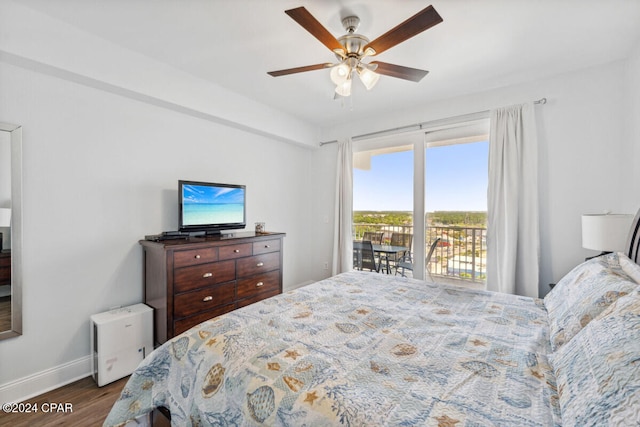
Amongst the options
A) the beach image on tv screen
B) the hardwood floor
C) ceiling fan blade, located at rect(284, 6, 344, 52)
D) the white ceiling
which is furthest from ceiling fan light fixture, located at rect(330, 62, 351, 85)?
the hardwood floor

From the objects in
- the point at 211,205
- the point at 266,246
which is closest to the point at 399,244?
the point at 266,246

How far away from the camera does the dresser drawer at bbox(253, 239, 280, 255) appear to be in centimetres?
315

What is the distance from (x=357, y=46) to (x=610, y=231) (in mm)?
2256

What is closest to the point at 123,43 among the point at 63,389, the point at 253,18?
the point at 253,18

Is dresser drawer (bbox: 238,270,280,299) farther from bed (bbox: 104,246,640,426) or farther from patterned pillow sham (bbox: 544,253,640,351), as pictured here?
patterned pillow sham (bbox: 544,253,640,351)

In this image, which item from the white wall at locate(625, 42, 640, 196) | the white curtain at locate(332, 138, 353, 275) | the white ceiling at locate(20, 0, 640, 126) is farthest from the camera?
the white curtain at locate(332, 138, 353, 275)

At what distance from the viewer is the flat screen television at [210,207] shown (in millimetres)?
2814

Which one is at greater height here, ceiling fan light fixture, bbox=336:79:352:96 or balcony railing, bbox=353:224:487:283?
ceiling fan light fixture, bbox=336:79:352:96

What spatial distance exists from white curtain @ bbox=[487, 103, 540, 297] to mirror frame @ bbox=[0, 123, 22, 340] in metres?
4.17

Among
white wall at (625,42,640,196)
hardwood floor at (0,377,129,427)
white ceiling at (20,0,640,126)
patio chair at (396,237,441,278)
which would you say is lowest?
hardwood floor at (0,377,129,427)

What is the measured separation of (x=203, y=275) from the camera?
8.63 feet

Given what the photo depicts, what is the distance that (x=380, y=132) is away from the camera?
13.1 ft

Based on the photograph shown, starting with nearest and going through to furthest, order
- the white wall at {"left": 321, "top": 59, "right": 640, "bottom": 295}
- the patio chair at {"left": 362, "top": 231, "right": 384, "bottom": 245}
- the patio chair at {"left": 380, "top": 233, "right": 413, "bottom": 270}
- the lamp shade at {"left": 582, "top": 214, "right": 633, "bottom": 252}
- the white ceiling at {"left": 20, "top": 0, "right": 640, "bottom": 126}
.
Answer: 1. the white ceiling at {"left": 20, "top": 0, "right": 640, "bottom": 126}
2. the lamp shade at {"left": 582, "top": 214, "right": 633, "bottom": 252}
3. the white wall at {"left": 321, "top": 59, "right": 640, "bottom": 295}
4. the patio chair at {"left": 380, "top": 233, "right": 413, "bottom": 270}
5. the patio chair at {"left": 362, "top": 231, "right": 384, "bottom": 245}

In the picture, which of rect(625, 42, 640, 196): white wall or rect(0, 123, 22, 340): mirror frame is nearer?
rect(0, 123, 22, 340): mirror frame
